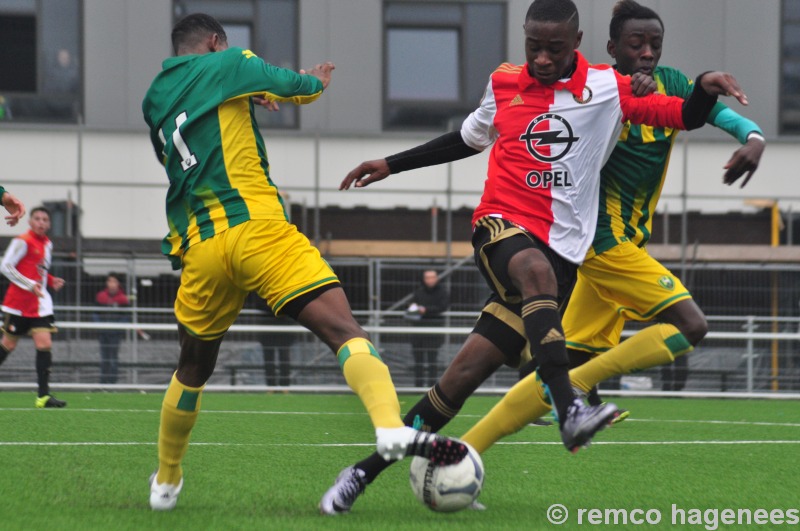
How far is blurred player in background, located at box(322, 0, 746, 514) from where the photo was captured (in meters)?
4.73

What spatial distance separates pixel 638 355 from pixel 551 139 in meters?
1.18

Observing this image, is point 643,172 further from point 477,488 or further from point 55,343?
point 55,343

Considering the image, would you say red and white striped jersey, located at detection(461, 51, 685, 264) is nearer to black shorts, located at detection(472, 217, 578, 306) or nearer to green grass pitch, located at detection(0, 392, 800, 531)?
black shorts, located at detection(472, 217, 578, 306)

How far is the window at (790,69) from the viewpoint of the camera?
18.3 meters

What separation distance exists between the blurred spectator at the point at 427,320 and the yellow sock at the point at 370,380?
9796 mm

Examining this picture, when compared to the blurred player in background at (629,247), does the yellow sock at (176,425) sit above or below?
below

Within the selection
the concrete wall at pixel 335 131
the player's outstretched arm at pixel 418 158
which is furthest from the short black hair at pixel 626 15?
the concrete wall at pixel 335 131

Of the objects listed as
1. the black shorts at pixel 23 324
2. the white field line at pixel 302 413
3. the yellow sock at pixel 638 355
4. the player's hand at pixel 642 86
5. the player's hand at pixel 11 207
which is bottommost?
the white field line at pixel 302 413

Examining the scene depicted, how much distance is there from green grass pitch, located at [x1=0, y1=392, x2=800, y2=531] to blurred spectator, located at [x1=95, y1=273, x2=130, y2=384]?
461 centimetres

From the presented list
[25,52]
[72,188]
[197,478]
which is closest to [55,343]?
[72,188]

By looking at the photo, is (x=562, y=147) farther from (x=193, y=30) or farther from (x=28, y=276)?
(x=28, y=276)

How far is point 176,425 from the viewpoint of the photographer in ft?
15.7

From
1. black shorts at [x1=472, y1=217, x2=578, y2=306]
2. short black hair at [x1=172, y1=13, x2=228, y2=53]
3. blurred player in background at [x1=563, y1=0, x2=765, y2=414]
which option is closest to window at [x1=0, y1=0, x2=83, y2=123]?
blurred player in background at [x1=563, y1=0, x2=765, y2=414]

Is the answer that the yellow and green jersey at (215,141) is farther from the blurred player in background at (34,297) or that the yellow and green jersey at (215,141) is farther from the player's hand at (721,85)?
the blurred player in background at (34,297)
